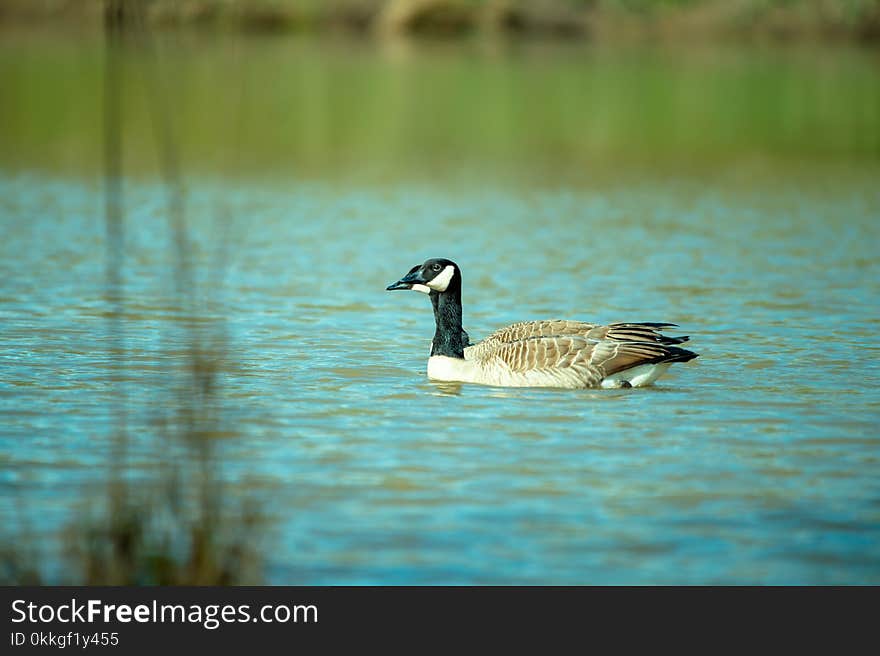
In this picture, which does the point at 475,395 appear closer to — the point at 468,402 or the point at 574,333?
the point at 468,402

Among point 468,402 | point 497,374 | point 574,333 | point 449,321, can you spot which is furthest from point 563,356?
point 449,321

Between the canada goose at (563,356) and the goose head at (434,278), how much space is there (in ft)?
1.64

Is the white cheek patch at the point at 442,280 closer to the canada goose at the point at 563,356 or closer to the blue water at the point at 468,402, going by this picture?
the canada goose at the point at 563,356

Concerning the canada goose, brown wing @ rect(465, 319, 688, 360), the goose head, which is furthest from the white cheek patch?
brown wing @ rect(465, 319, 688, 360)

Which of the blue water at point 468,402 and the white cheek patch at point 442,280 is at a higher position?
the white cheek patch at point 442,280

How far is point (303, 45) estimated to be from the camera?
63.4m

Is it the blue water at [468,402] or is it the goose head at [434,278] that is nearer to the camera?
the blue water at [468,402]

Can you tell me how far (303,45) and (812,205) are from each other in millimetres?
40519

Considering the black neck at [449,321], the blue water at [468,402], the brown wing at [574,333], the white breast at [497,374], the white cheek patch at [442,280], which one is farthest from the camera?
the white cheek patch at [442,280]

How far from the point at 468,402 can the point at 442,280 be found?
160 cm

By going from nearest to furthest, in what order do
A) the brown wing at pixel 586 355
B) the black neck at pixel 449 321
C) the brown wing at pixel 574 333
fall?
the brown wing at pixel 586 355 → the brown wing at pixel 574 333 → the black neck at pixel 449 321

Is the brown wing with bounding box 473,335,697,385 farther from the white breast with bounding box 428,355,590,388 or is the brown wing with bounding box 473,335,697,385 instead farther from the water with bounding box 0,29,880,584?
the water with bounding box 0,29,880,584

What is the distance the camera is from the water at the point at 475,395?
331 inches

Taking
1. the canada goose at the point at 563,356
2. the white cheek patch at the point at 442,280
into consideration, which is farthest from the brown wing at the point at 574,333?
the white cheek patch at the point at 442,280
